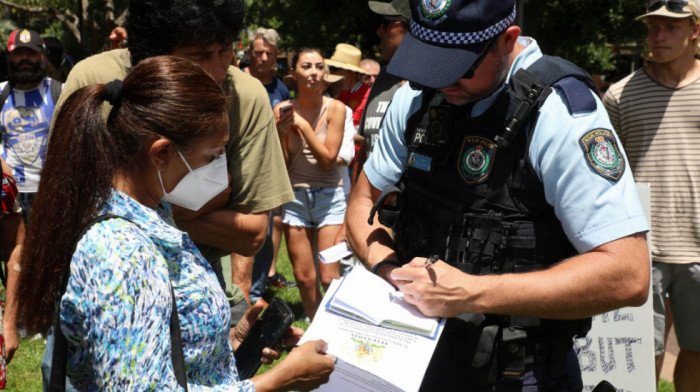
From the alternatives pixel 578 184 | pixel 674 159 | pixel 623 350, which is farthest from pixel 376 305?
pixel 674 159

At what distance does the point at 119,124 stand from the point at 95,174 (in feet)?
0.48

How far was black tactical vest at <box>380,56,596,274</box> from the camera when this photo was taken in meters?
2.15

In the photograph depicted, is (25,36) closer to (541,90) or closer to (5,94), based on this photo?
(5,94)

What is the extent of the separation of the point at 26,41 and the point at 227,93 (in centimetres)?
459

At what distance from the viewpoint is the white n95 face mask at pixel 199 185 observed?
205cm

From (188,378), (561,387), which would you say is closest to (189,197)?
(188,378)

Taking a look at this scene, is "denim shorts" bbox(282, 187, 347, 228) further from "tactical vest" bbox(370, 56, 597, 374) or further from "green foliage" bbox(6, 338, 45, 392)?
"tactical vest" bbox(370, 56, 597, 374)

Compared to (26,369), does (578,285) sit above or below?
above

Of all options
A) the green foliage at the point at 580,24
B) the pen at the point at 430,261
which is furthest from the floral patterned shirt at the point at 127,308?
the green foliage at the point at 580,24

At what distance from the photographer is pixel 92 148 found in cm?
183

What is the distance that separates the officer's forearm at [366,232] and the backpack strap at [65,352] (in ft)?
2.71

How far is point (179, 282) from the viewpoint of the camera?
1867mm

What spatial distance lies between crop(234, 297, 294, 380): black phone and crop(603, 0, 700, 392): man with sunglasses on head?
266 centimetres

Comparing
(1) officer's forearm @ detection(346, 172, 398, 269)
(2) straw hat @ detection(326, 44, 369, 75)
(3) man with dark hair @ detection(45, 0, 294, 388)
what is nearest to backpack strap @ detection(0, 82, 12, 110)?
(2) straw hat @ detection(326, 44, 369, 75)
